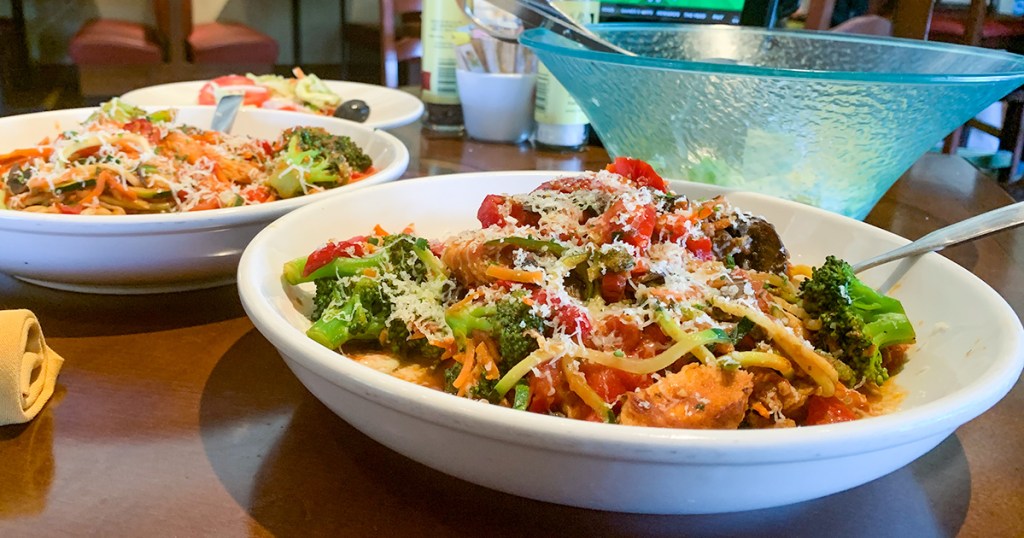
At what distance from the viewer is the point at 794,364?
2.72 feet

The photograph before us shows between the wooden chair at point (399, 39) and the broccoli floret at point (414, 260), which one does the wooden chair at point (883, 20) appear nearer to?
the wooden chair at point (399, 39)

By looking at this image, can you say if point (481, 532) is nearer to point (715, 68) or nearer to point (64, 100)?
point (715, 68)

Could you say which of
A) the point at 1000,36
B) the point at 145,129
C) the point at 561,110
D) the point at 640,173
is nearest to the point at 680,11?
the point at 561,110

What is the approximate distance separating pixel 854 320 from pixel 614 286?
29cm

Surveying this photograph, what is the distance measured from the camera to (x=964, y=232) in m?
1.00

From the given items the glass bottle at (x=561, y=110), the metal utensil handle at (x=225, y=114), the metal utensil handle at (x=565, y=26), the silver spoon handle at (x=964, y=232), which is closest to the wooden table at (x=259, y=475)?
the silver spoon handle at (x=964, y=232)

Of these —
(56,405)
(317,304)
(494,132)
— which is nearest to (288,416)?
(317,304)

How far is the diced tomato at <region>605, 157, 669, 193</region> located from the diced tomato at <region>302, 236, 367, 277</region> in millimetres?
438

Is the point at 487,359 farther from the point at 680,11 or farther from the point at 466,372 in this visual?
the point at 680,11

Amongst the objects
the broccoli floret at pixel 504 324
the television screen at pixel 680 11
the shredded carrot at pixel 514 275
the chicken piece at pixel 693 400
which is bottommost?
the chicken piece at pixel 693 400

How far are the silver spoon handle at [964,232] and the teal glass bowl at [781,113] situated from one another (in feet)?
0.95

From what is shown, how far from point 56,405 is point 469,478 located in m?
0.54

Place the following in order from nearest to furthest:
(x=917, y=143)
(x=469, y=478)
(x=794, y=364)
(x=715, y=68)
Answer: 1. (x=469, y=478)
2. (x=794, y=364)
3. (x=715, y=68)
4. (x=917, y=143)

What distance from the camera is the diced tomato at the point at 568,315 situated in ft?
2.66
